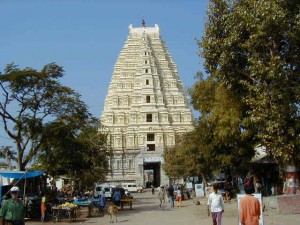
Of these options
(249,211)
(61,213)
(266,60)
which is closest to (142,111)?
(61,213)

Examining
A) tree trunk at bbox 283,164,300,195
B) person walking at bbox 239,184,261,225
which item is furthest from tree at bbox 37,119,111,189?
person walking at bbox 239,184,261,225

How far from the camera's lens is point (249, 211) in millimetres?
8891

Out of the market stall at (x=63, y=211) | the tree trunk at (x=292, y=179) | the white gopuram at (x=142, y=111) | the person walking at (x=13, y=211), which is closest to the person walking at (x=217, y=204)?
the person walking at (x=13, y=211)

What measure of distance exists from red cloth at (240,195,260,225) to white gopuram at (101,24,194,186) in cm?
6104

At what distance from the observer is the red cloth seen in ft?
29.1

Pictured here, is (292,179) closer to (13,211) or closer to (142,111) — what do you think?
(13,211)

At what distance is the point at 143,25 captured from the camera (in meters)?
90.1

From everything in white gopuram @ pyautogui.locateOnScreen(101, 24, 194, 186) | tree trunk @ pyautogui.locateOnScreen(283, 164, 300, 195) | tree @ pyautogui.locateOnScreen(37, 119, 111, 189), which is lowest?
tree trunk @ pyautogui.locateOnScreen(283, 164, 300, 195)

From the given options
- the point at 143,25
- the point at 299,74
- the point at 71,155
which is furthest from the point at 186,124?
the point at 299,74

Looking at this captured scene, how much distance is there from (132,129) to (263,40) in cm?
5764

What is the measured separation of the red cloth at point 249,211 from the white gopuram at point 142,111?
6104cm

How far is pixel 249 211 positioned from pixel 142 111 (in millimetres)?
66837

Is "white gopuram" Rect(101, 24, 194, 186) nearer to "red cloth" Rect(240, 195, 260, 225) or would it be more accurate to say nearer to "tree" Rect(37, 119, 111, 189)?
"tree" Rect(37, 119, 111, 189)

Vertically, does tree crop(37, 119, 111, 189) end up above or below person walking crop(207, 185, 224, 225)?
above
